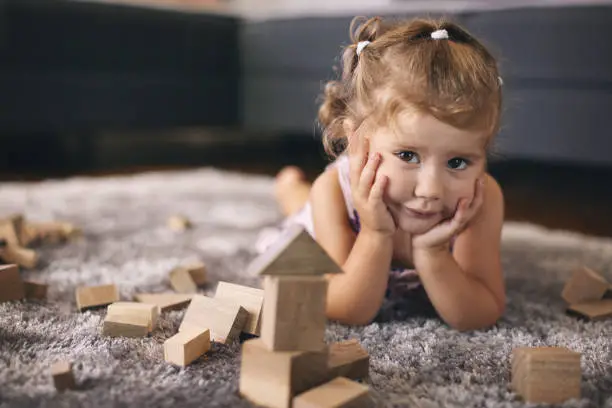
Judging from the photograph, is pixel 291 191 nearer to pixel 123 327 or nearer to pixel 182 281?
pixel 182 281

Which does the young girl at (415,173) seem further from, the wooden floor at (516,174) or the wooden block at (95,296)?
the wooden floor at (516,174)

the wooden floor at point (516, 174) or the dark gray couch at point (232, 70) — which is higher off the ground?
the dark gray couch at point (232, 70)

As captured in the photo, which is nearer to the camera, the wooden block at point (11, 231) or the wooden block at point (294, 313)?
the wooden block at point (294, 313)

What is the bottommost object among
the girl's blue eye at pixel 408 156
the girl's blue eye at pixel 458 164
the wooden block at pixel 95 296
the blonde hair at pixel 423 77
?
the wooden block at pixel 95 296

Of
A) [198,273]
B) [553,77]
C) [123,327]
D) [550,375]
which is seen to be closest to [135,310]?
[123,327]

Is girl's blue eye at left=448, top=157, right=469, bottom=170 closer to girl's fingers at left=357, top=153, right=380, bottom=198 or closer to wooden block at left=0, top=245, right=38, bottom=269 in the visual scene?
girl's fingers at left=357, top=153, right=380, bottom=198

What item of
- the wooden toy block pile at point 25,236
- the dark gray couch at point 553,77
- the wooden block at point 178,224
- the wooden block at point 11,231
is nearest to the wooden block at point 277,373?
the wooden toy block pile at point 25,236

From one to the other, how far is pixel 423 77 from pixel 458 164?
Answer: 12 cm

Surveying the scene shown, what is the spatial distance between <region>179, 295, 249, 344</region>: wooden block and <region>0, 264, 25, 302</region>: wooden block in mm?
266

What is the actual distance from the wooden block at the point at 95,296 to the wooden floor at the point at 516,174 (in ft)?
3.87

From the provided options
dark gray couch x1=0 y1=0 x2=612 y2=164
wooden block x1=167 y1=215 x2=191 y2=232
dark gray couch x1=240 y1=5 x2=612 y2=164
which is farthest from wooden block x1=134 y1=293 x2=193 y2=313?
dark gray couch x1=0 y1=0 x2=612 y2=164

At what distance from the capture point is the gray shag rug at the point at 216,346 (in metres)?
0.72

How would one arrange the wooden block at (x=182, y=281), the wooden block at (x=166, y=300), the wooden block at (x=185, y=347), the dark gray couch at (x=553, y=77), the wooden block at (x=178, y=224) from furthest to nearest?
the dark gray couch at (x=553, y=77)
the wooden block at (x=178, y=224)
the wooden block at (x=182, y=281)
the wooden block at (x=166, y=300)
the wooden block at (x=185, y=347)

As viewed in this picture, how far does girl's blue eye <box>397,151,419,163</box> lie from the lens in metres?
0.85
